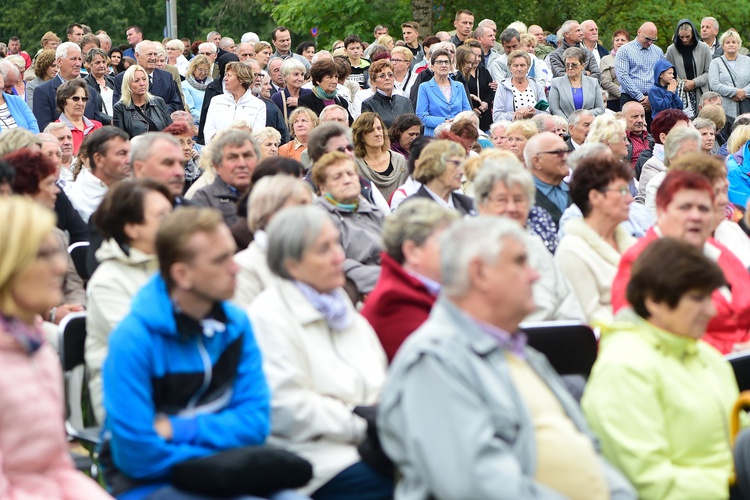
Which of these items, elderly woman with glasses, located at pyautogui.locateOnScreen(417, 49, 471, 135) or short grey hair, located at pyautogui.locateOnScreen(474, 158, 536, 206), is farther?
elderly woman with glasses, located at pyautogui.locateOnScreen(417, 49, 471, 135)

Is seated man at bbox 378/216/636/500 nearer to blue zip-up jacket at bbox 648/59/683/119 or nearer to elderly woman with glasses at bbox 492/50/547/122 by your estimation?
elderly woman with glasses at bbox 492/50/547/122

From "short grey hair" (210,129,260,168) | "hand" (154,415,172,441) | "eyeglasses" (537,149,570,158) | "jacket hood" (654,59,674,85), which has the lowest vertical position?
"jacket hood" (654,59,674,85)

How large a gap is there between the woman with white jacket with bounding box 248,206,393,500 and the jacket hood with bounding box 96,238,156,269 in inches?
26.4

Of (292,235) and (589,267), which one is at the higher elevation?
(292,235)

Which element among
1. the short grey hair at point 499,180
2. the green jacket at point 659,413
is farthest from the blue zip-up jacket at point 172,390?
the short grey hair at point 499,180

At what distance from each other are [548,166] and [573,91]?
6628 mm

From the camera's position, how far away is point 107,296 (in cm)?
471

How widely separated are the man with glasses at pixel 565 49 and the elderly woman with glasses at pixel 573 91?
1.85 metres

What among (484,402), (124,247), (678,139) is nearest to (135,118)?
(678,139)

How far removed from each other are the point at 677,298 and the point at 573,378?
57 cm

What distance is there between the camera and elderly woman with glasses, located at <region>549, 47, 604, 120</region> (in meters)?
14.1

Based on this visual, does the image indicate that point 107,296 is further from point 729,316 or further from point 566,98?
point 566,98

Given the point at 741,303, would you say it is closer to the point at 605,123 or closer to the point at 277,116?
the point at 605,123

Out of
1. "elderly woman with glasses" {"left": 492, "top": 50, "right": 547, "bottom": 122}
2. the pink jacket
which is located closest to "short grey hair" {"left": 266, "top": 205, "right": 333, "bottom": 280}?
the pink jacket
